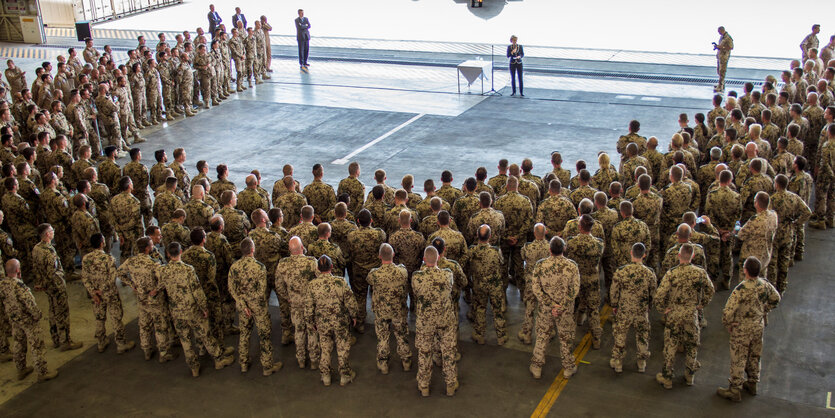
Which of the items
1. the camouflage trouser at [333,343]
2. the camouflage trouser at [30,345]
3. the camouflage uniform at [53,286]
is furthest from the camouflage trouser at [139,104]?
the camouflage trouser at [333,343]

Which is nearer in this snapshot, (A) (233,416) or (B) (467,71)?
(A) (233,416)

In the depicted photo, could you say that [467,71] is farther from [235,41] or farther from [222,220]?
[222,220]

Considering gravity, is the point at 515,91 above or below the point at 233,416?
above

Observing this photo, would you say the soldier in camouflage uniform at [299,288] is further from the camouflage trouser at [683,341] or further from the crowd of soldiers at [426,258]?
the camouflage trouser at [683,341]

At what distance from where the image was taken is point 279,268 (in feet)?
29.3

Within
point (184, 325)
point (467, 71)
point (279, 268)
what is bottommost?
point (184, 325)

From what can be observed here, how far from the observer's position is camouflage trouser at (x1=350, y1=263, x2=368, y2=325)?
9.94 metres

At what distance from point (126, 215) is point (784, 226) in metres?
9.45

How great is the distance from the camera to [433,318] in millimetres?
8438

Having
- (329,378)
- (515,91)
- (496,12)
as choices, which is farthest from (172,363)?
(496,12)

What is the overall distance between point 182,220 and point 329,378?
306 cm

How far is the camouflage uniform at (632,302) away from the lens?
850 centimetres

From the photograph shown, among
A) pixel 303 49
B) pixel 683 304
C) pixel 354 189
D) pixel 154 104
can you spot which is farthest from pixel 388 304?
pixel 303 49

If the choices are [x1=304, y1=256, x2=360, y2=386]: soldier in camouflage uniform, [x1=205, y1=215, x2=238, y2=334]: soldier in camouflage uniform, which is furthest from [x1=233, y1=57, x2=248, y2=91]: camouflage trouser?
[x1=304, y1=256, x2=360, y2=386]: soldier in camouflage uniform
